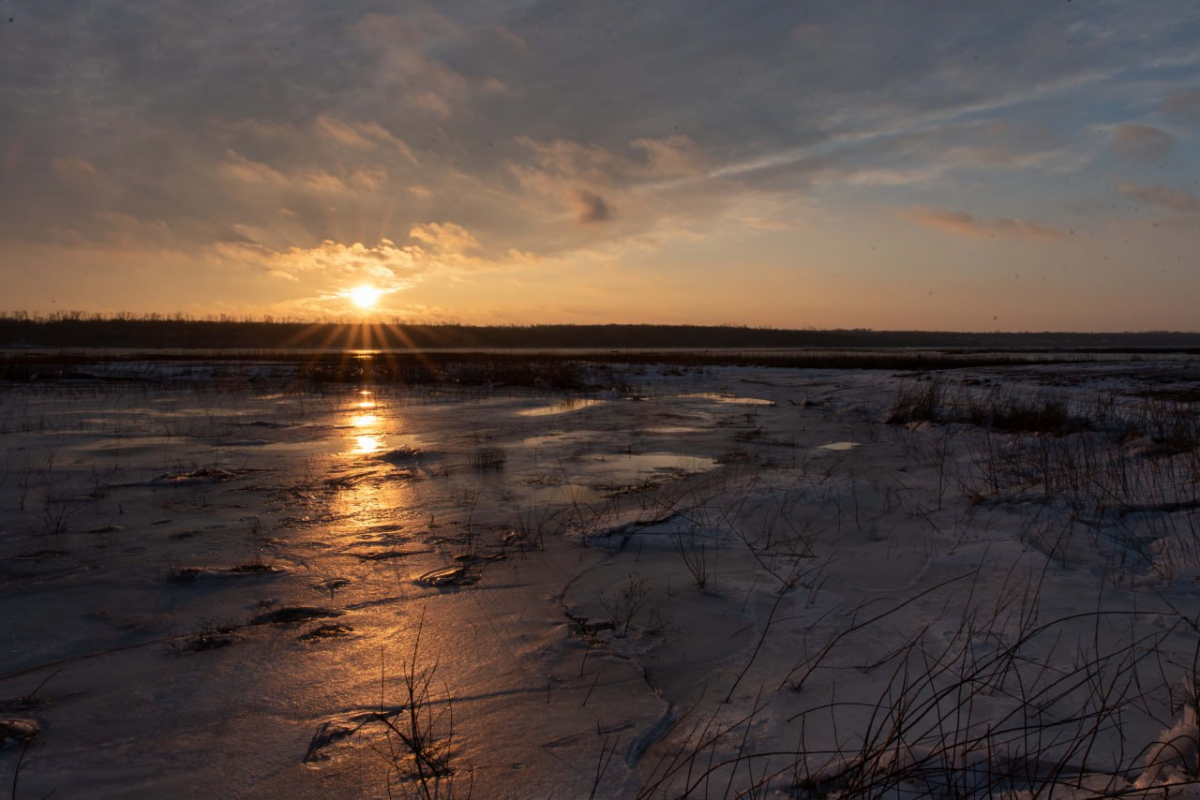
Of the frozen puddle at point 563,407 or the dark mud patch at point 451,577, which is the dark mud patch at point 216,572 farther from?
the frozen puddle at point 563,407

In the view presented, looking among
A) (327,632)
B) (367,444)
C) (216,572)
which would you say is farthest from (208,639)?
(367,444)

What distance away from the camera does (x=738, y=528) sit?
19.6ft

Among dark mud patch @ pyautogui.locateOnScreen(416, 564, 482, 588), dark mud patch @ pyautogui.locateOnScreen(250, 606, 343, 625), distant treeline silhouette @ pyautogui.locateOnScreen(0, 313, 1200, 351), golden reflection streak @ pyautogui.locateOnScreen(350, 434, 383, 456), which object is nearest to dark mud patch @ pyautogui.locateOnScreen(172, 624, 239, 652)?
dark mud patch @ pyautogui.locateOnScreen(250, 606, 343, 625)

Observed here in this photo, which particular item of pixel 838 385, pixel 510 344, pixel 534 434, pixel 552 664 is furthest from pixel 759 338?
pixel 552 664

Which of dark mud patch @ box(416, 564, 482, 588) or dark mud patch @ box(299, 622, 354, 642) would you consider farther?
dark mud patch @ box(416, 564, 482, 588)

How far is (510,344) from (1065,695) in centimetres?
9219

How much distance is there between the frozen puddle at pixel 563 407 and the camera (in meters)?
15.8

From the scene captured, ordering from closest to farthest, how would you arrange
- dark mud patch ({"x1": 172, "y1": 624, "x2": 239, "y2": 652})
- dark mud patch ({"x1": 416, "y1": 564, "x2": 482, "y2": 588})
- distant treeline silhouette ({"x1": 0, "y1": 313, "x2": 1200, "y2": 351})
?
dark mud patch ({"x1": 172, "y1": 624, "x2": 239, "y2": 652}) → dark mud patch ({"x1": 416, "y1": 564, "x2": 482, "y2": 588}) → distant treeline silhouette ({"x1": 0, "y1": 313, "x2": 1200, "y2": 351})

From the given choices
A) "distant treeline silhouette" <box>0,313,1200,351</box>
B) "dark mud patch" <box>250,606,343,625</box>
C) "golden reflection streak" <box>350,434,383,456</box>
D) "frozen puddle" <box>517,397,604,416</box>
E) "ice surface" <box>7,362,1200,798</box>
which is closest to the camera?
"ice surface" <box>7,362,1200,798</box>

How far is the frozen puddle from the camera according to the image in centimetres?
1583

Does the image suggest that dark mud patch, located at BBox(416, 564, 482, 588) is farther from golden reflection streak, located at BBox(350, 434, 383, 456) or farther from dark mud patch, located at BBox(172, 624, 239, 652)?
golden reflection streak, located at BBox(350, 434, 383, 456)

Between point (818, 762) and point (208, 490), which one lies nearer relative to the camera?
point (818, 762)

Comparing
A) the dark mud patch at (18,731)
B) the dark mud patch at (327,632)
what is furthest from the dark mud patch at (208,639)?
the dark mud patch at (18,731)

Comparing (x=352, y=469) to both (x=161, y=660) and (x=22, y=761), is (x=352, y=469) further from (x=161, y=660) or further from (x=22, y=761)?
(x=22, y=761)
